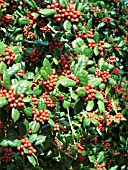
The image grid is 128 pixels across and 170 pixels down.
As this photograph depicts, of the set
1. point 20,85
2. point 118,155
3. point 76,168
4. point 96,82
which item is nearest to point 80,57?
point 96,82

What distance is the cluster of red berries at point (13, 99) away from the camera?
195 cm

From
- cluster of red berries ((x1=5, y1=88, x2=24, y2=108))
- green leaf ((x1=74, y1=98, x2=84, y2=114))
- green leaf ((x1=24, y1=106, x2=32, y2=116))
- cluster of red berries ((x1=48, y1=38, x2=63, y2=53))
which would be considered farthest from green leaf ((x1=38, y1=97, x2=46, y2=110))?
cluster of red berries ((x1=48, y1=38, x2=63, y2=53))

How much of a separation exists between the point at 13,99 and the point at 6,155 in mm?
736

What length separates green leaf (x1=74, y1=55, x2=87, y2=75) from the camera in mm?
2345

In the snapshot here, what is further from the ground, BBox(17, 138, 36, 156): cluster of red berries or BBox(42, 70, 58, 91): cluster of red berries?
BBox(42, 70, 58, 91): cluster of red berries

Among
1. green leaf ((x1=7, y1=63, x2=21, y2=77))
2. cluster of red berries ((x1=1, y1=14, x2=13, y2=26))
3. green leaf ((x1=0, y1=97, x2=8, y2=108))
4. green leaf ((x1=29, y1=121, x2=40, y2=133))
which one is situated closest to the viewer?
green leaf ((x1=0, y1=97, x2=8, y2=108))

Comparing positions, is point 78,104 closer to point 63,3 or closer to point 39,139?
point 39,139

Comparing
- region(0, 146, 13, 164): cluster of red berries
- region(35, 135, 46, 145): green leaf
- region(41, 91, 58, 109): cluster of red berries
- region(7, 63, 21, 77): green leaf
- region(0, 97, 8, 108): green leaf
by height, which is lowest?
region(0, 146, 13, 164): cluster of red berries

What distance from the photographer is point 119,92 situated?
427cm

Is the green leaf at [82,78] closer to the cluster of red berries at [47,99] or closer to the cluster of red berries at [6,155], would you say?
the cluster of red berries at [47,99]

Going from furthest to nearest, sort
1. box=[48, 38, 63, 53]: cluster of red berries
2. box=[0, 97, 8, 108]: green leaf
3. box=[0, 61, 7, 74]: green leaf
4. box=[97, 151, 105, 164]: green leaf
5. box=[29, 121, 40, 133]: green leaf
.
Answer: box=[97, 151, 105, 164]: green leaf, box=[48, 38, 63, 53]: cluster of red berries, box=[29, 121, 40, 133]: green leaf, box=[0, 61, 7, 74]: green leaf, box=[0, 97, 8, 108]: green leaf

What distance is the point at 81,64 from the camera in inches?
95.2

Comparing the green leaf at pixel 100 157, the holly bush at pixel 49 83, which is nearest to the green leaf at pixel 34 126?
the holly bush at pixel 49 83

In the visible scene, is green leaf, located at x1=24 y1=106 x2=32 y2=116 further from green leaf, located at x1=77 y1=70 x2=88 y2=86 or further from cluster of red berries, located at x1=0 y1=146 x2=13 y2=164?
cluster of red berries, located at x1=0 y1=146 x2=13 y2=164
